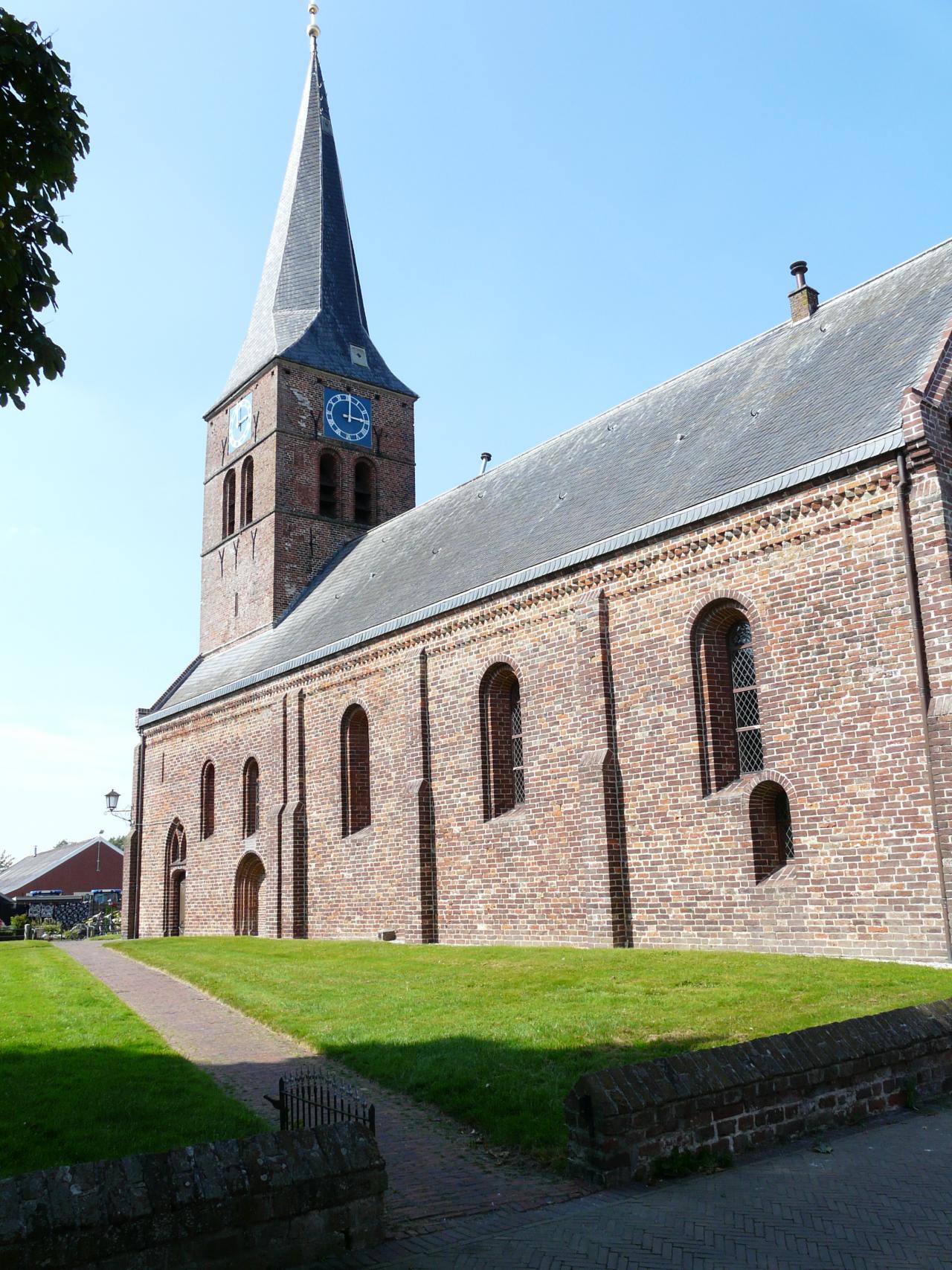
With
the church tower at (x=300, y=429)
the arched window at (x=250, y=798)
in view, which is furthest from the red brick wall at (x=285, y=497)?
the arched window at (x=250, y=798)

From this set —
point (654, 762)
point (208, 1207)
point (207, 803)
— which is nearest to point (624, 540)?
point (654, 762)

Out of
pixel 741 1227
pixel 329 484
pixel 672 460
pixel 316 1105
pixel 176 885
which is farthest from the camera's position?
pixel 329 484

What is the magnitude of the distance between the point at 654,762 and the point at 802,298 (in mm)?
10136

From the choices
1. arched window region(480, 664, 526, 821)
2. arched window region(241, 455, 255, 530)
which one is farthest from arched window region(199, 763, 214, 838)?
arched window region(480, 664, 526, 821)

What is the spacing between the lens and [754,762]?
15.7 meters

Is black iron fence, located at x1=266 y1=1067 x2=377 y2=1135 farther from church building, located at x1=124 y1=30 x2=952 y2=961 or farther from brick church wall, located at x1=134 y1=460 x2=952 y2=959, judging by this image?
church building, located at x1=124 y1=30 x2=952 y2=961

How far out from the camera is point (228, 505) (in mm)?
35438

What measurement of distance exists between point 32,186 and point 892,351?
13.3m

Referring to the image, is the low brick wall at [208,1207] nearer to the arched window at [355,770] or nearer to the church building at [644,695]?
the church building at [644,695]

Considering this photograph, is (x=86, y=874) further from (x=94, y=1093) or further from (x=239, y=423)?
(x=94, y=1093)

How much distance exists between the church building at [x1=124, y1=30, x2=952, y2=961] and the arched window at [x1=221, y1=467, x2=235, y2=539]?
16.9 feet

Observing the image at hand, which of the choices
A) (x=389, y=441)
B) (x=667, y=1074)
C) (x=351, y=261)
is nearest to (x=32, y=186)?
(x=667, y=1074)

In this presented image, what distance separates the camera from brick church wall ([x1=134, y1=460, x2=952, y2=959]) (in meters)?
13.6

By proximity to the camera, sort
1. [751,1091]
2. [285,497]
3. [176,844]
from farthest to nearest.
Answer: [285,497] → [176,844] → [751,1091]
